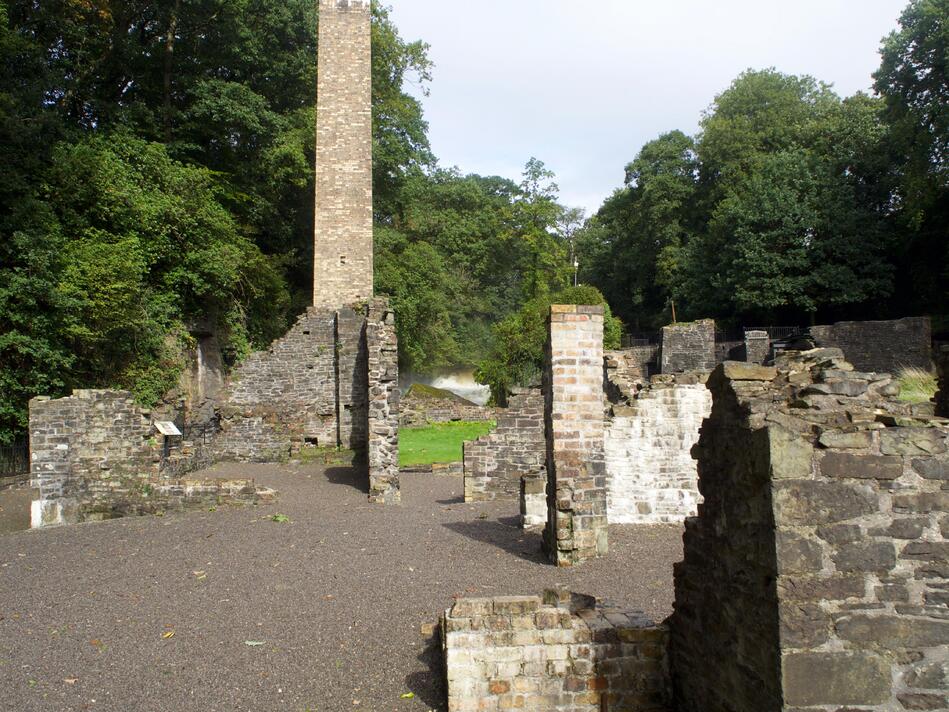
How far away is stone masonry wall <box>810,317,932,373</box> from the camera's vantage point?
23.2 m

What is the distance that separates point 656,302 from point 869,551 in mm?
41604

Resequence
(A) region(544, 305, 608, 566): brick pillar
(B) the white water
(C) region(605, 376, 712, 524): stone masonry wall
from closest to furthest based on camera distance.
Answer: (A) region(544, 305, 608, 566): brick pillar, (C) region(605, 376, 712, 524): stone masonry wall, (B) the white water

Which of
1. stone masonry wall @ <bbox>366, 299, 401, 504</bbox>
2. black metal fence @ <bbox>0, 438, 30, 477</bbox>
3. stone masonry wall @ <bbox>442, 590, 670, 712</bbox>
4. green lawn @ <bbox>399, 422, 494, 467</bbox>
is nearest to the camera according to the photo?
stone masonry wall @ <bbox>442, 590, 670, 712</bbox>

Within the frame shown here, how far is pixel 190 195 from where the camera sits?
2072 cm

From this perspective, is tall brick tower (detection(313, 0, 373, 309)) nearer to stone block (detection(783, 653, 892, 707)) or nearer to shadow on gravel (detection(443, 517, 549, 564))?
shadow on gravel (detection(443, 517, 549, 564))

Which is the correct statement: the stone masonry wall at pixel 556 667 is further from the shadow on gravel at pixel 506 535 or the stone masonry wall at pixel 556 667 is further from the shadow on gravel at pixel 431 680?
the shadow on gravel at pixel 506 535

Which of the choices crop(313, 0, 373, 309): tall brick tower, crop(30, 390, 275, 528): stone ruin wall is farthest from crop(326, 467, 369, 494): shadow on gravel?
crop(313, 0, 373, 309): tall brick tower

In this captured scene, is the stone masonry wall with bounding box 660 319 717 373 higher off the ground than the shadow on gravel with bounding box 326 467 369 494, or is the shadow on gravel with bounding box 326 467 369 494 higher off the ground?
the stone masonry wall with bounding box 660 319 717 373

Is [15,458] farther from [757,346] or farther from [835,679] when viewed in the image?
[757,346]

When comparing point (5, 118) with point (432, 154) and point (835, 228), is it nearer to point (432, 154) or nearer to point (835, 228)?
point (432, 154)

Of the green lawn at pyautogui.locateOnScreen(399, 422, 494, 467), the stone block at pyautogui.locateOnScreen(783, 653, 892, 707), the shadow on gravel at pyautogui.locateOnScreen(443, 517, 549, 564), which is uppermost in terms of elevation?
the stone block at pyautogui.locateOnScreen(783, 653, 892, 707)

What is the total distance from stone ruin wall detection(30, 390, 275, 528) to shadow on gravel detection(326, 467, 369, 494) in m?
2.77

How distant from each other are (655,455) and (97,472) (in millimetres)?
9936

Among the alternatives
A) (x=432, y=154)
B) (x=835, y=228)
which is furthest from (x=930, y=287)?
(x=432, y=154)
